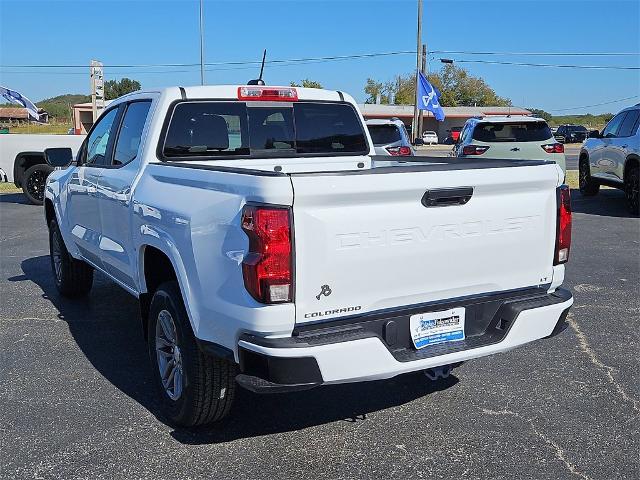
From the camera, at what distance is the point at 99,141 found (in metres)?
5.52

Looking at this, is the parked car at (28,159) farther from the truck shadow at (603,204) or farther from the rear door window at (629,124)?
the rear door window at (629,124)

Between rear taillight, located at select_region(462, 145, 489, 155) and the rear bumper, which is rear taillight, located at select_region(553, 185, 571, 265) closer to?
the rear bumper

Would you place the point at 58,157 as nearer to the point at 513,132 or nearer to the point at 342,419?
the point at 342,419

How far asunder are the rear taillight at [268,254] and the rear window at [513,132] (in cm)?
1077

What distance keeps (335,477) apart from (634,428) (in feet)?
5.90

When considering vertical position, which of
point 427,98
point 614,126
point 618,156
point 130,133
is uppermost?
point 427,98

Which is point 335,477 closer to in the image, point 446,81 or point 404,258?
point 404,258

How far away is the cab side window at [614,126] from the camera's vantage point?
13.0 meters

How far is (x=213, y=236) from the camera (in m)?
3.23

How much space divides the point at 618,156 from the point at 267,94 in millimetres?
9664

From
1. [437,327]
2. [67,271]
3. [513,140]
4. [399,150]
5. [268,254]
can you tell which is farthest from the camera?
[399,150]

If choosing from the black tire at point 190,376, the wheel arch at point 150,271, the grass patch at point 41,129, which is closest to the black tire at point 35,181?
the wheel arch at point 150,271

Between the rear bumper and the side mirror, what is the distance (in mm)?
3843

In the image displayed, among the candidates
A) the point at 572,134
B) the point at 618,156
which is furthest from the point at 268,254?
the point at 572,134
